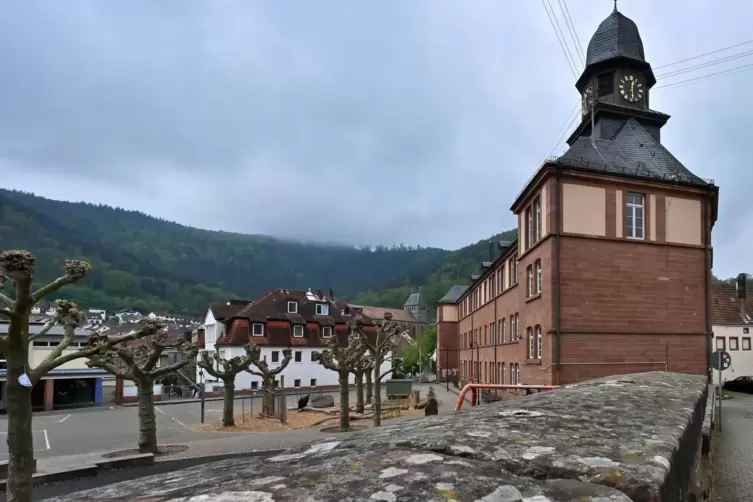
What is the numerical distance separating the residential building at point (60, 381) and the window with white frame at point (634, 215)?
3903 centimetres

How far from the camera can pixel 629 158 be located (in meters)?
27.5

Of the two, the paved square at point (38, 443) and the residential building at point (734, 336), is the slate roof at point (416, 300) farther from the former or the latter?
the paved square at point (38, 443)

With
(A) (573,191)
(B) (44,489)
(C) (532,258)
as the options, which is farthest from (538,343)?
(B) (44,489)

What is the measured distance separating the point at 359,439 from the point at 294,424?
85.3 ft

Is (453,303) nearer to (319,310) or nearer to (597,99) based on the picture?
(319,310)

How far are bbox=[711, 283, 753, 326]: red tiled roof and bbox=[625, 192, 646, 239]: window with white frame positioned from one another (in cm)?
2824

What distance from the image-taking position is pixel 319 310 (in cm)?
6525

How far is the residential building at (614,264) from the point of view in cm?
2412

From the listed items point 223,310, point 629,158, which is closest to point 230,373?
point 629,158

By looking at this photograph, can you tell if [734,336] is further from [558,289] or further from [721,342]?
[558,289]

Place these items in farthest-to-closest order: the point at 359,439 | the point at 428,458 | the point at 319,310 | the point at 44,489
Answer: the point at 319,310 → the point at 44,489 → the point at 359,439 → the point at 428,458

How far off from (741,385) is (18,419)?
4798 cm

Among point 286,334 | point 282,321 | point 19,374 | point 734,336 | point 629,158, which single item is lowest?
point 286,334

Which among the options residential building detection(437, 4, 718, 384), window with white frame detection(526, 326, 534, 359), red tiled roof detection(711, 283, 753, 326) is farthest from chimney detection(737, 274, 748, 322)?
window with white frame detection(526, 326, 534, 359)
